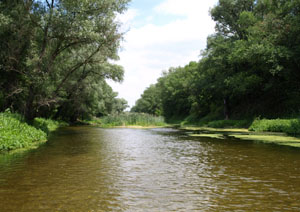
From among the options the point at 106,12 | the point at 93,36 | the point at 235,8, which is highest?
the point at 235,8

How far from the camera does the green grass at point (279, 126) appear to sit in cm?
1911

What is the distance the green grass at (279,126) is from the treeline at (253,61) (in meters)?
3.62

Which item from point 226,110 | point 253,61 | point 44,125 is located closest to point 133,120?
point 226,110

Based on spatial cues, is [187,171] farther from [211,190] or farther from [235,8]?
[235,8]

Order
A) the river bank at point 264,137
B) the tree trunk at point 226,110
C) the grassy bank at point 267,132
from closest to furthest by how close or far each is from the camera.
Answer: the river bank at point 264,137
the grassy bank at point 267,132
the tree trunk at point 226,110

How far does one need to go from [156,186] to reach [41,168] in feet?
13.1

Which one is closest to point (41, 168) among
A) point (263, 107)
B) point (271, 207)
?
point (271, 207)

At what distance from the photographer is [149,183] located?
20.4 ft

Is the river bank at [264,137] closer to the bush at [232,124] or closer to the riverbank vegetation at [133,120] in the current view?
the bush at [232,124]

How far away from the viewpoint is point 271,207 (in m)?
4.60

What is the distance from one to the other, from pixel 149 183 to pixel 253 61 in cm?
2486

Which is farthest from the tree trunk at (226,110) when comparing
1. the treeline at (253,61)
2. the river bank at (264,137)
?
the river bank at (264,137)

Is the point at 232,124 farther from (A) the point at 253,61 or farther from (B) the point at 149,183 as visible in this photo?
(B) the point at 149,183

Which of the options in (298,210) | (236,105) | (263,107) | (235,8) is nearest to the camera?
(298,210)
